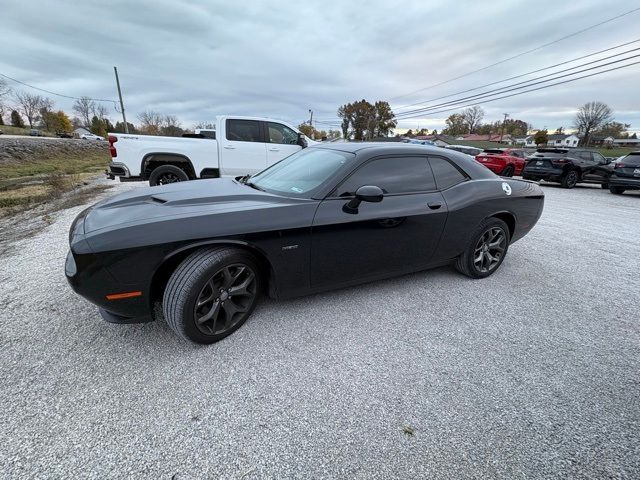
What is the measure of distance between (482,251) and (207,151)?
5.76 meters

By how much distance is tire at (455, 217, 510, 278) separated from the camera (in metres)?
3.38

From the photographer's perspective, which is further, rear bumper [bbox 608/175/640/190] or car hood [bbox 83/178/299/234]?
rear bumper [bbox 608/175/640/190]

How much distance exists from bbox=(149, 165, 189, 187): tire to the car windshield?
398 centimetres

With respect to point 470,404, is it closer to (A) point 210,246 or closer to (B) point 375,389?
(B) point 375,389

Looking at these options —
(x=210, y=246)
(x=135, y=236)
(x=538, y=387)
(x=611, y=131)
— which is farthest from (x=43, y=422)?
(x=611, y=131)

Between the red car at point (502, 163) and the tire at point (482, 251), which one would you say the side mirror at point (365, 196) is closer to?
the tire at point (482, 251)

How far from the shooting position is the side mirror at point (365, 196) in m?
2.41

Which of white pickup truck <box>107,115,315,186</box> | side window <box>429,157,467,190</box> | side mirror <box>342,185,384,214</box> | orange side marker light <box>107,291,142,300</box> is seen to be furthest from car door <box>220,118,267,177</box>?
orange side marker light <box>107,291,142,300</box>

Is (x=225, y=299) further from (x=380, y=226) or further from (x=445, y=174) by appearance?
(x=445, y=174)

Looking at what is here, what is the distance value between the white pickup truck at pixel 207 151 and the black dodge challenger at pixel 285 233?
12.7 feet

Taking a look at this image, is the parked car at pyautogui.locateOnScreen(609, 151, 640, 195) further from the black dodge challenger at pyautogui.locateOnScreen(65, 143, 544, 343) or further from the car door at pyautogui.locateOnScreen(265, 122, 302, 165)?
the car door at pyautogui.locateOnScreen(265, 122, 302, 165)

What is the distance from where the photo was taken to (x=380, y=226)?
2682 millimetres

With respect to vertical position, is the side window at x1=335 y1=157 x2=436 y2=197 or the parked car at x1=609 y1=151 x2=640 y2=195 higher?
the side window at x1=335 y1=157 x2=436 y2=197

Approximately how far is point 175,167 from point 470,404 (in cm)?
664
